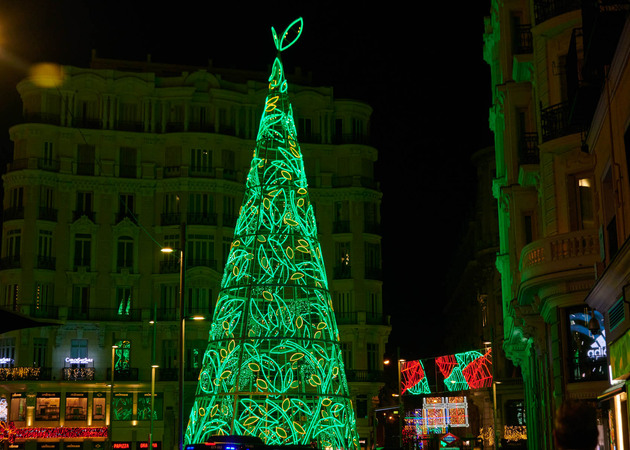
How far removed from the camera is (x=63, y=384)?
197 feet

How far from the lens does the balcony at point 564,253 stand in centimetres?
2223

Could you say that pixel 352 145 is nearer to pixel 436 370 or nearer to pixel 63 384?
pixel 436 370

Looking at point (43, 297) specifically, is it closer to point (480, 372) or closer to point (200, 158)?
point (200, 158)

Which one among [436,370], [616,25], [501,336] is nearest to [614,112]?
[616,25]

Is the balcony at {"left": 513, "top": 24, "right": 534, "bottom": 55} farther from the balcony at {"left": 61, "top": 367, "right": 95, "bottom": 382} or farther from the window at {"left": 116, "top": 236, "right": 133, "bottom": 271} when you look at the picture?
the balcony at {"left": 61, "top": 367, "right": 95, "bottom": 382}

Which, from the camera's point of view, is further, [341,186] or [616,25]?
[341,186]

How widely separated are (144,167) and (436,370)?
23947 mm

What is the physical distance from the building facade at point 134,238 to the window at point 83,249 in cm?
7

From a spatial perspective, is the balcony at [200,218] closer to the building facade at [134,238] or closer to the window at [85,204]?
the building facade at [134,238]

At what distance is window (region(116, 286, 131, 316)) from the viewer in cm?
6222

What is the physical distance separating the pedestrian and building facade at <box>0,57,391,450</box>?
5321 centimetres

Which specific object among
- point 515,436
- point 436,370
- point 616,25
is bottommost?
point 515,436

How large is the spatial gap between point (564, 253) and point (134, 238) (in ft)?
144

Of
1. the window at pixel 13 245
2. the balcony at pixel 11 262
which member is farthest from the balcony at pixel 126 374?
the window at pixel 13 245
